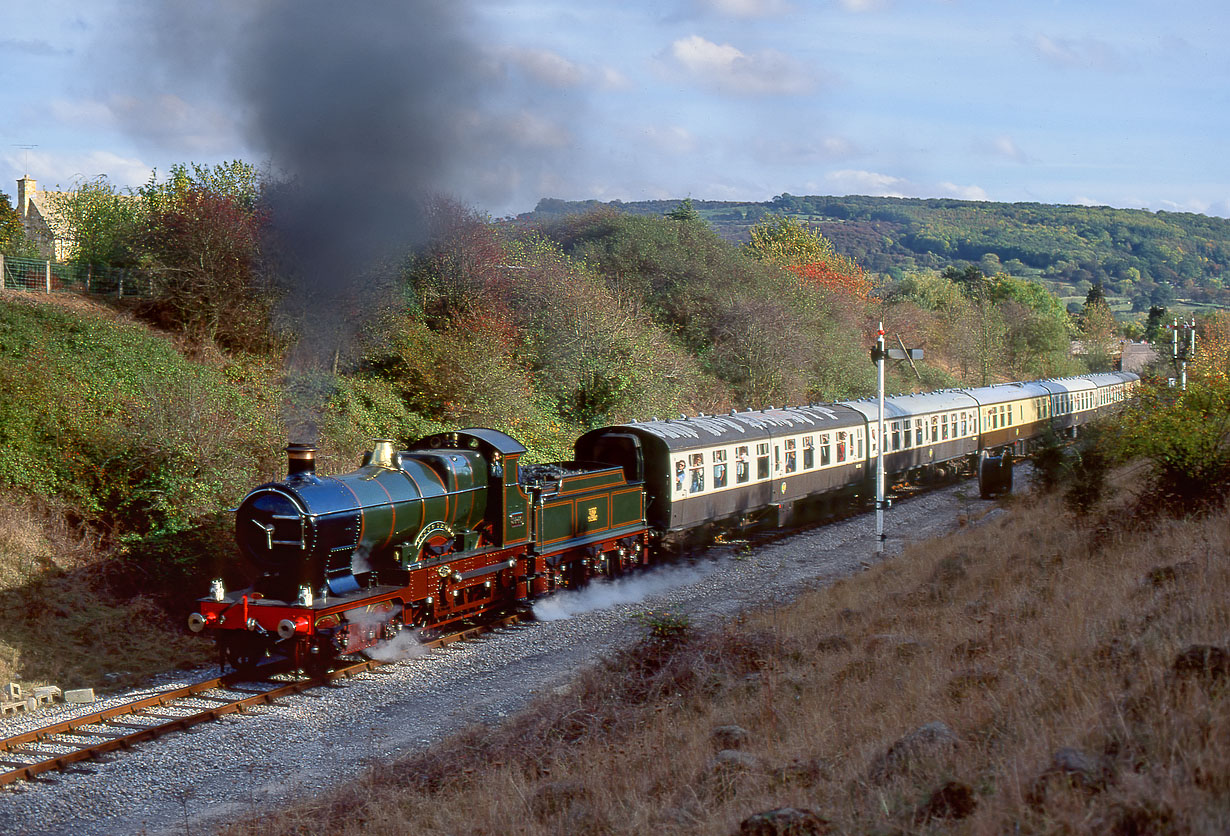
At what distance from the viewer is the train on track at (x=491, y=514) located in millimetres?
11273

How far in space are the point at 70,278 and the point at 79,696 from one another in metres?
17.4

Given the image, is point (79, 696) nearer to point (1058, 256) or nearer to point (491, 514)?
point (491, 514)

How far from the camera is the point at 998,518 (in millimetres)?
20859

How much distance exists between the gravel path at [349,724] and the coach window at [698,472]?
206 cm

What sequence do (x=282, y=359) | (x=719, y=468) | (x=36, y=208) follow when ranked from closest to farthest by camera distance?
(x=719, y=468)
(x=282, y=359)
(x=36, y=208)

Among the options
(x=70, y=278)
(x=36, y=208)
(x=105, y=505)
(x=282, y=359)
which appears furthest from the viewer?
(x=36, y=208)

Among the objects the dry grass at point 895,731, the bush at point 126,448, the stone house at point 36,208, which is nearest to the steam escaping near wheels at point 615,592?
the dry grass at point 895,731

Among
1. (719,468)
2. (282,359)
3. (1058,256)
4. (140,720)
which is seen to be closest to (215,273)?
(282,359)

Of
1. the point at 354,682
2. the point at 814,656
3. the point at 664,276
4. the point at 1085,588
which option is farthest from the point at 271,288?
the point at 664,276

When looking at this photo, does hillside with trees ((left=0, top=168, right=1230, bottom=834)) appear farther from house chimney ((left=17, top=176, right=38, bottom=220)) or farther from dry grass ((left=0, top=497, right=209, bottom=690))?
house chimney ((left=17, top=176, right=38, bottom=220))

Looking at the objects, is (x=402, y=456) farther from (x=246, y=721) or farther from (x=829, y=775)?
(x=829, y=775)

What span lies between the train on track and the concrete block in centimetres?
128

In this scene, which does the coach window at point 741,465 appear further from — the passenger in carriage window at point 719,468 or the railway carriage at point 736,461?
the passenger in carriage window at point 719,468

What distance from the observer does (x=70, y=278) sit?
81.7 feet
